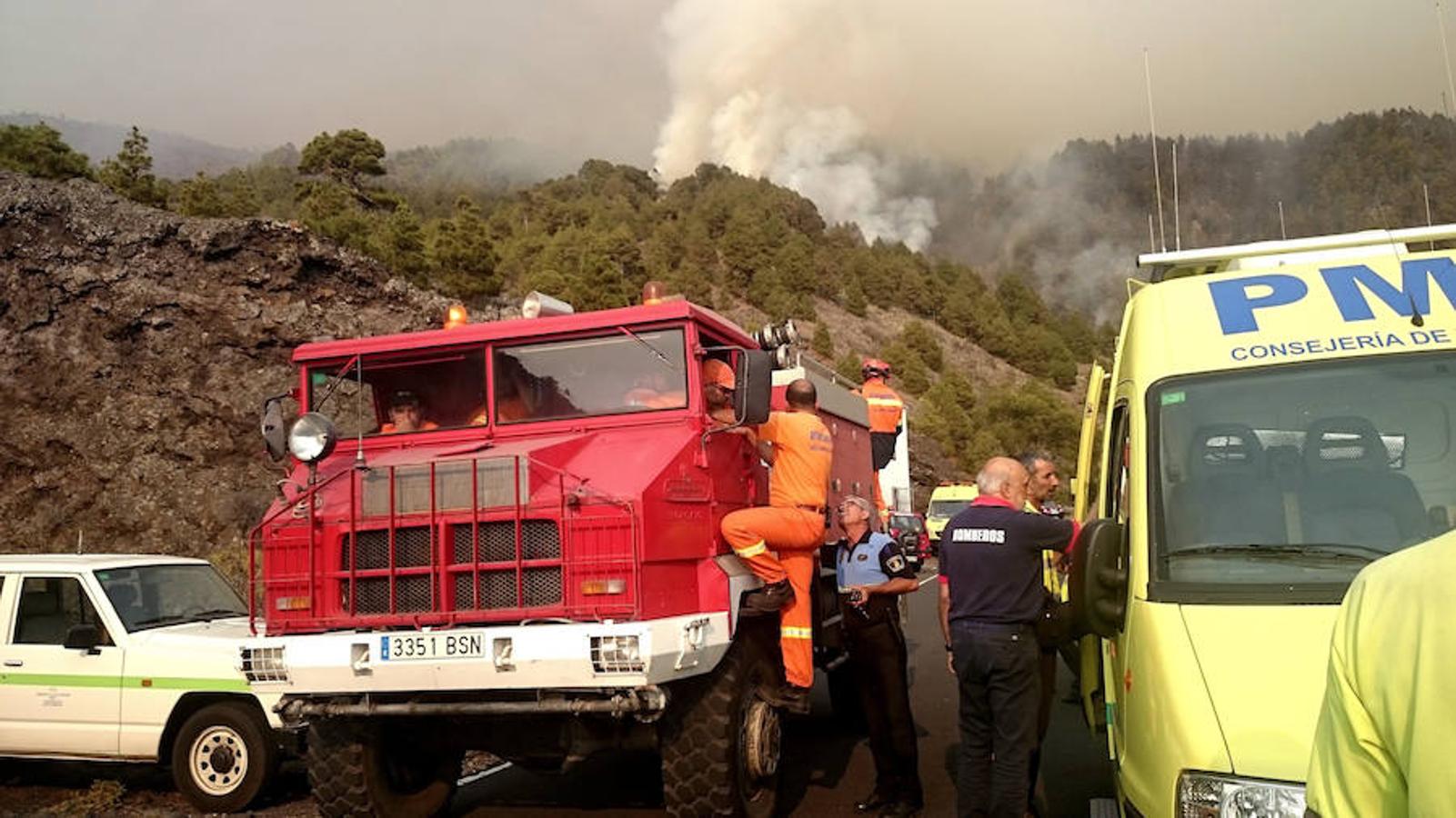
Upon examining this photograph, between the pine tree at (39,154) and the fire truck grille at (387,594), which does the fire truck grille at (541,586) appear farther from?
the pine tree at (39,154)

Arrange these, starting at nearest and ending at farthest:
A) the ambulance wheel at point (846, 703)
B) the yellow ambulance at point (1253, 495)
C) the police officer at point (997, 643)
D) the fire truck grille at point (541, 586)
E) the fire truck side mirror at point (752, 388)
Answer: the yellow ambulance at point (1253, 495) < the police officer at point (997, 643) < the fire truck grille at point (541, 586) < the fire truck side mirror at point (752, 388) < the ambulance wheel at point (846, 703)

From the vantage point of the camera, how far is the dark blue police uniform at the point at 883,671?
6.48m

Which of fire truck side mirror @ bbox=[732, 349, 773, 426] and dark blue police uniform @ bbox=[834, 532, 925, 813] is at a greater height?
fire truck side mirror @ bbox=[732, 349, 773, 426]

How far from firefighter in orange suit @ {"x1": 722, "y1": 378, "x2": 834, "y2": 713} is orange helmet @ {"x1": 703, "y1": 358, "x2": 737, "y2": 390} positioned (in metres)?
0.55

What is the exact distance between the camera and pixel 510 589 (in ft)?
18.2

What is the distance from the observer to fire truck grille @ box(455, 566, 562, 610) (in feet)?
18.0

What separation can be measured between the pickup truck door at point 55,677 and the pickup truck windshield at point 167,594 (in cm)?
18

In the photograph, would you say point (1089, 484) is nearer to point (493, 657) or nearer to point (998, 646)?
point (998, 646)

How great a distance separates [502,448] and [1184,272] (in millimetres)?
3755

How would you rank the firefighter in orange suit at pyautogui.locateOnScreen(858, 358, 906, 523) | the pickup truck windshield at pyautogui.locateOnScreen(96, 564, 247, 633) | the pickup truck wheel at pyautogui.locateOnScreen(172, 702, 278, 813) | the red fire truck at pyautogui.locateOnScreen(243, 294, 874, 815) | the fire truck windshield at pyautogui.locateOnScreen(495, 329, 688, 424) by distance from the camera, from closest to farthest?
1. the red fire truck at pyautogui.locateOnScreen(243, 294, 874, 815)
2. the fire truck windshield at pyautogui.locateOnScreen(495, 329, 688, 424)
3. the pickup truck wheel at pyautogui.locateOnScreen(172, 702, 278, 813)
4. the pickup truck windshield at pyautogui.locateOnScreen(96, 564, 247, 633)
5. the firefighter in orange suit at pyautogui.locateOnScreen(858, 358, 906, 523)

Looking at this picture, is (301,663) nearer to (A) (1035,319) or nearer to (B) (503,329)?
(B) (503,329)

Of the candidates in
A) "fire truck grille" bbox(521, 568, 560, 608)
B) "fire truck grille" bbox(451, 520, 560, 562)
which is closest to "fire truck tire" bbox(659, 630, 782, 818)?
"fire truck grille" bbox(521, 568, 560, 608)

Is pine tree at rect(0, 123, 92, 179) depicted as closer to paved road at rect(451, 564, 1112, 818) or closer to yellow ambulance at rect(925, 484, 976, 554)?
yellow ambulance at rect(925, 484, 976, 554)

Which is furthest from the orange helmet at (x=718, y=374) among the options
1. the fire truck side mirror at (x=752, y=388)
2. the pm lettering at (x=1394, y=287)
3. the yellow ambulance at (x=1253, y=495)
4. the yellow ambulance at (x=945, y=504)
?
the yellow ambulance at (x=945, y=504)
